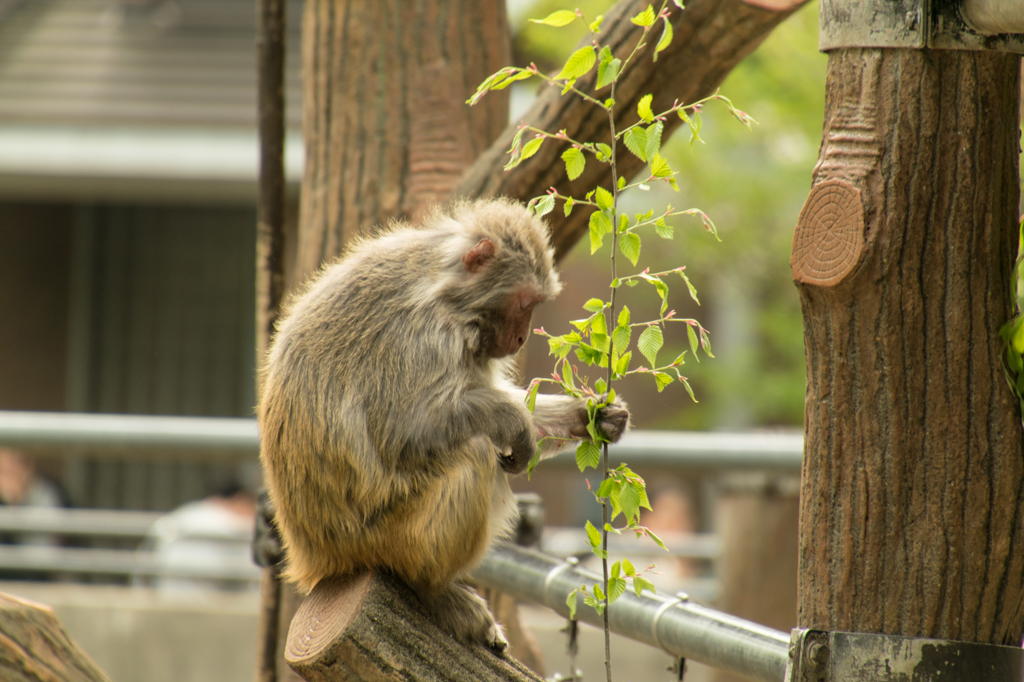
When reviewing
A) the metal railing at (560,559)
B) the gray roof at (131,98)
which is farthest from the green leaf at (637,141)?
the gray roof at (131,98)

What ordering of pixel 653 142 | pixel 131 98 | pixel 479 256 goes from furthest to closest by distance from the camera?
1. pixel 131 98
2. pixel 479 256
3. pixel 653 142

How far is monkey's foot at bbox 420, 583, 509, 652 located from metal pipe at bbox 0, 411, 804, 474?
133 cm

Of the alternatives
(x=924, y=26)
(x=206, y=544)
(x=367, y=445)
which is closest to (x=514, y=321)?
(x=367, y=445)

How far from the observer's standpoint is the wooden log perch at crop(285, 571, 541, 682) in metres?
1.89

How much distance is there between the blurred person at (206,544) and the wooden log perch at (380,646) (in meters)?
4.44

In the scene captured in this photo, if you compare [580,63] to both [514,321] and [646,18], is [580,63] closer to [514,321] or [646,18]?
[646,18]

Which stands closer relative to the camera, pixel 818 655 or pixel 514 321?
pixel 818 655

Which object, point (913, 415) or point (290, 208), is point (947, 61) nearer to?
point (913, 415)

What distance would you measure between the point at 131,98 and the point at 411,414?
329 inches

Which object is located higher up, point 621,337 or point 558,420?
point 621,337

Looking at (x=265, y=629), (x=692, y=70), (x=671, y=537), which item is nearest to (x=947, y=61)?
(x=692, y=70)

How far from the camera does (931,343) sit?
1705 millimetres

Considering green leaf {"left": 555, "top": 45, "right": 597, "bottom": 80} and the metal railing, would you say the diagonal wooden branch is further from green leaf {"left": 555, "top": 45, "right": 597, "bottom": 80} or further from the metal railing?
the metal railing

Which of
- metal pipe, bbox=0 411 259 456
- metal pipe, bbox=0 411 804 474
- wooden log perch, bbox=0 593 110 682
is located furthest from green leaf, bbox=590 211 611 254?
metal pipe, bbox=0 411 259 456
